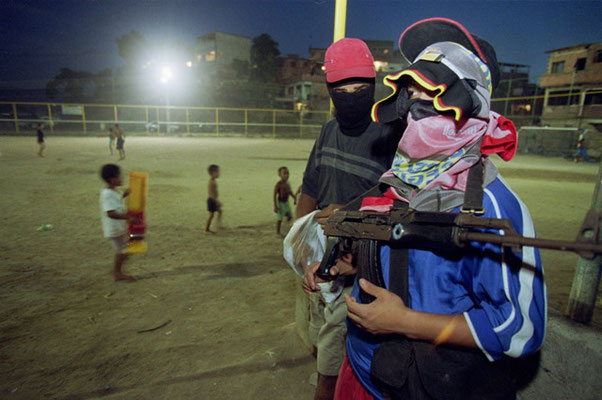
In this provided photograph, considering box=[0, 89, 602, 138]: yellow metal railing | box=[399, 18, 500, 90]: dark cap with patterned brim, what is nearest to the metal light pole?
box=[399, 18, 500, 90]: dark cap with patterned brim

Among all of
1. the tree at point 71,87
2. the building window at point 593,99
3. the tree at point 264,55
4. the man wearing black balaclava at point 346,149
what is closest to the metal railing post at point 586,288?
the man wearing black balaclava at point 346,149

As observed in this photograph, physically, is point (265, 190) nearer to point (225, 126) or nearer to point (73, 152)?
point (73, 152)

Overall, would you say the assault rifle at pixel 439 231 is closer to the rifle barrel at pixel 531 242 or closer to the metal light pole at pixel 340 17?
the rifle barrel at pixel 531 242

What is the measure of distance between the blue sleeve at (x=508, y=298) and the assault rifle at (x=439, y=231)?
8 centimetres

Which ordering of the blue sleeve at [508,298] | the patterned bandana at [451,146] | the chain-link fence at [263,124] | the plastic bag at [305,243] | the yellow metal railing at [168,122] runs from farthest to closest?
the yellow metal railing at [168,122] → the chain-link fence at [263,124] → the plastic bag at [305,243] → the patterned bandana at [451,146] → the blue sleeve at [508,298]

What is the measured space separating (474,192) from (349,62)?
131 cm

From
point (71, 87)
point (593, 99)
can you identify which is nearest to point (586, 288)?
point (593, 99)

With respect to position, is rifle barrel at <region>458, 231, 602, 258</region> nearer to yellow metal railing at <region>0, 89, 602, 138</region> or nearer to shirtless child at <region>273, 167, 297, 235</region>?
shirtless child at <region>273, 167, 297, 235</region>

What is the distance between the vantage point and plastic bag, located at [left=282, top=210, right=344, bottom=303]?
6.07 ft

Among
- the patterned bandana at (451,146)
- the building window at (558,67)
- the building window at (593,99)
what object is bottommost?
the patterned bandana at (451,146)

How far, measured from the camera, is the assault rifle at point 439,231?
78 cm

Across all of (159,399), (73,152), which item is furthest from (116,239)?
(73,152)

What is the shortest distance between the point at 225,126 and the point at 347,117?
A: 31.4m

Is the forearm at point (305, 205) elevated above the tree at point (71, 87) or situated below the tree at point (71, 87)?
below
